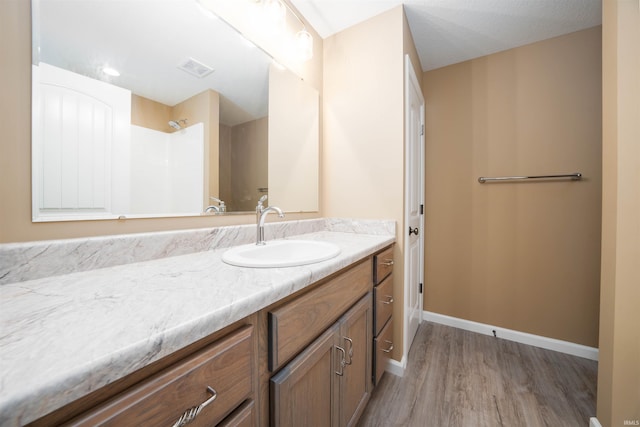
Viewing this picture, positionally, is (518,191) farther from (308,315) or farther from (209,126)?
(209,126)

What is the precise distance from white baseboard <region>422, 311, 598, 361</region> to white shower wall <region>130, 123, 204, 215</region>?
2184 mm

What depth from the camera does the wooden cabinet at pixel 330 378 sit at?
65cm

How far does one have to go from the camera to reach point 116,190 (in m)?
0.81

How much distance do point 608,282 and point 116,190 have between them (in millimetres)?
1958

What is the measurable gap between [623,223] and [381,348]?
3.83 ft

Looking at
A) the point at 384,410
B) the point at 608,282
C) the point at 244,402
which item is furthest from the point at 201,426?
the point at 608,282

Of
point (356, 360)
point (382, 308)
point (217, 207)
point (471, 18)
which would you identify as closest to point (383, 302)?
point (382, 308)

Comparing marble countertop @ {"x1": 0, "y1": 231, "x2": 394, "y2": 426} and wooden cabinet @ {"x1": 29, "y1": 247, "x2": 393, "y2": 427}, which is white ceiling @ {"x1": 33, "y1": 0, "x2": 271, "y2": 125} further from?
Answer: wooden cabinet @ {"x1": 29, "y1": 247, "x2": 393, "y2": 427}

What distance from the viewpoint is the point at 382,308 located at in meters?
1.31

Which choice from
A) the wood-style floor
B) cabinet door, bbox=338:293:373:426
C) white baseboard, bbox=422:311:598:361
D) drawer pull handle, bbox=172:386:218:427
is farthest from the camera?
white baseboard, bbox=422:311:598:361

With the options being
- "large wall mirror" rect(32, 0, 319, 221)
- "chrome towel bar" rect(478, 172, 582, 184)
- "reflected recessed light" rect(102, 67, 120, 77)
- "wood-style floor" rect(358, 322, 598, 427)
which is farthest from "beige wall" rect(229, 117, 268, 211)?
"chrome towel bar" rect(478, 172, 582, 184)

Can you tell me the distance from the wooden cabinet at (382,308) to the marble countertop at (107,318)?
562mm

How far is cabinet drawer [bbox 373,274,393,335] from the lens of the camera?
124 centimetres

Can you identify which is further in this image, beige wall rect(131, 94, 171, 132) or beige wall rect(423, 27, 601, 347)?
beige wall rect(423, 27, 601, 347)
